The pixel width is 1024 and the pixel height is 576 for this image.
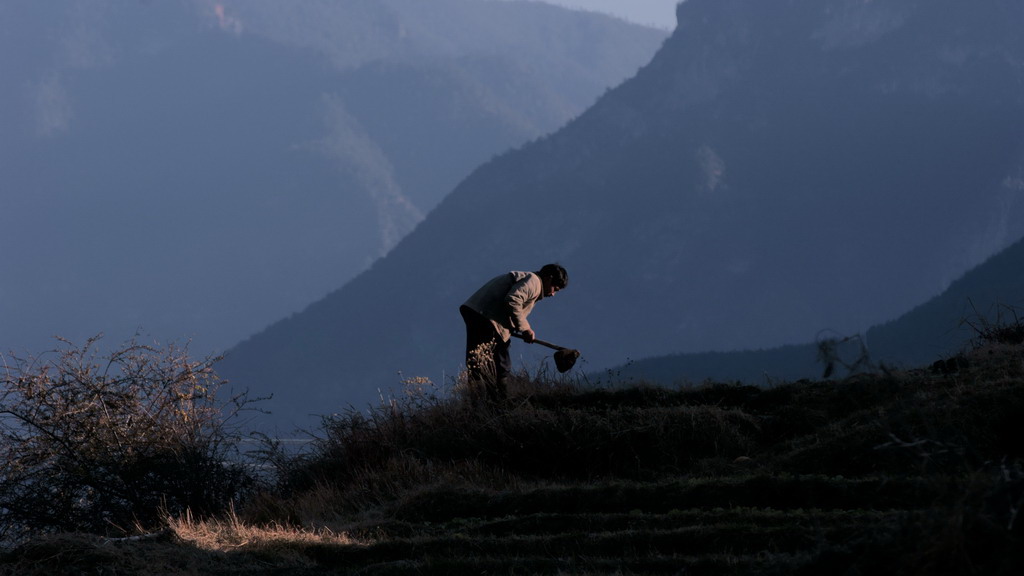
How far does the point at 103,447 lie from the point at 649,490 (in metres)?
6.01

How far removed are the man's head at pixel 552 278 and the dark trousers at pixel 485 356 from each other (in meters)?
0.72

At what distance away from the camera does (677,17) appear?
168500 millimetres

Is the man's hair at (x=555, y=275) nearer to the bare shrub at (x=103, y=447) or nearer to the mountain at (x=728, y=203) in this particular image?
the bare shrub at (x=103, y=447)

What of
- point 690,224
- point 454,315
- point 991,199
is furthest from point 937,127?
point 454,315

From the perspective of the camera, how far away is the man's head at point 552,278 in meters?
11.9

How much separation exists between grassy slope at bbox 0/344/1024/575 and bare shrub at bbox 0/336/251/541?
1.00m

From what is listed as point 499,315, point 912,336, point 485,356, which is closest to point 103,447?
point 485,356

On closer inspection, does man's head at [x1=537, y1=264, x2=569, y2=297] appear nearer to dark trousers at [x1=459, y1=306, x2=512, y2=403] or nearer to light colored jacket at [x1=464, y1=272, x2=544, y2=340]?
light colored jacket at [x1=464, y1=272, x2=544, y2=340]

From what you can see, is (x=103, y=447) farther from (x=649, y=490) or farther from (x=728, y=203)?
(x=728, y=203)

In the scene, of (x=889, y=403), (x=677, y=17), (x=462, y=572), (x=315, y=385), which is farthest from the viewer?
(x=677, y=17)

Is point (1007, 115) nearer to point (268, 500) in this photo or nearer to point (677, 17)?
point (677, 17)

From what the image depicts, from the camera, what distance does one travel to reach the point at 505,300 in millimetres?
11453

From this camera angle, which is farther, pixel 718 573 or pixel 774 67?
pixel 774 67

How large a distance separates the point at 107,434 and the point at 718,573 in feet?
25.3
